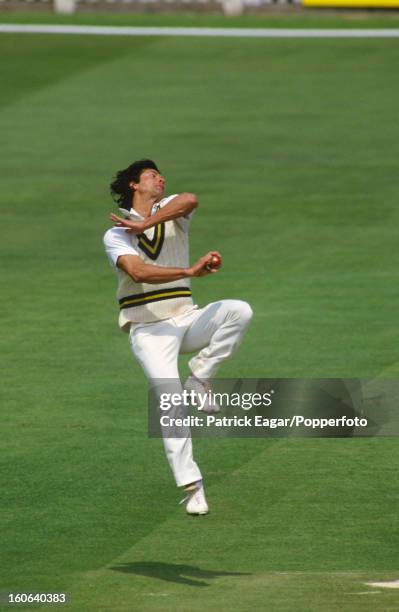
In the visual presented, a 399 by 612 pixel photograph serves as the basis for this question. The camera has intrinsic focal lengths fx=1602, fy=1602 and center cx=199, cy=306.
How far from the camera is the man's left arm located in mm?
11930

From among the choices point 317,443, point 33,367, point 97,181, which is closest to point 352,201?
point 97,181

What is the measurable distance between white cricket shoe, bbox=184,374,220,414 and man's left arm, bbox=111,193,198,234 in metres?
1.22

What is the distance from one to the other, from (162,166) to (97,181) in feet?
3.64

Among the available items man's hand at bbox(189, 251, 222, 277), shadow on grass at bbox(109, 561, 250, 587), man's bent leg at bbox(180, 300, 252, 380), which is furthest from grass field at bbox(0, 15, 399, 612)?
man's hand at bbox(189, 251, 222, 277)

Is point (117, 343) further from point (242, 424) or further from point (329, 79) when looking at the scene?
point (329, 79)

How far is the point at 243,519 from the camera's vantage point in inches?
508

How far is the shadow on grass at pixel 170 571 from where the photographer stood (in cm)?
1146

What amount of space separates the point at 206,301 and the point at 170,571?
346 inches

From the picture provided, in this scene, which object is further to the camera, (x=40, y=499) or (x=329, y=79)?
(x=329, y=79)

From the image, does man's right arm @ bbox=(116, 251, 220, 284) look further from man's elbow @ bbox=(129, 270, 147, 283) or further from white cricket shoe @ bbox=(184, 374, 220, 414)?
white cricket shoe @ bbox=(184, 374, 220, 414)

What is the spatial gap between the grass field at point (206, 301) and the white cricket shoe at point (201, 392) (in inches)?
41.7

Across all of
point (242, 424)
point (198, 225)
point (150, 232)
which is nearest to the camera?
point (150, 232)

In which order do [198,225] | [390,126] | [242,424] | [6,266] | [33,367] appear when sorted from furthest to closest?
[390,126] → [198,225] → [6,266] → [33,367] → [242,424]

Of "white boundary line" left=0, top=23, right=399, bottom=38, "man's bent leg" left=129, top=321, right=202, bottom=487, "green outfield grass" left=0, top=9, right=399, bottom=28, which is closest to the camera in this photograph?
"man's bent leg" left=129, top=321, right=202, bottom=487
